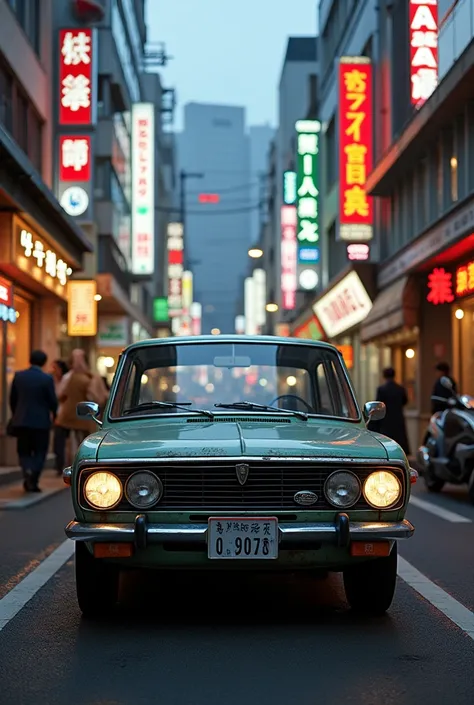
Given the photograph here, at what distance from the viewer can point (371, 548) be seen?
5.56 m

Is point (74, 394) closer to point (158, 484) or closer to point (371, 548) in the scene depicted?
point (158, 484)

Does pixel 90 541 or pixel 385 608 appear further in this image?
pixel 385 608

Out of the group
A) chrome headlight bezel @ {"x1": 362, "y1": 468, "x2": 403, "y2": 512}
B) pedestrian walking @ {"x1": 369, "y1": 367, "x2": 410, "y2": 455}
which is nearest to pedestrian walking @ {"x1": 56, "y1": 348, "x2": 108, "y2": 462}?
pedestrian walking @ {"x1": 369, "y1": 367, "x2": 410, "y2": 455}

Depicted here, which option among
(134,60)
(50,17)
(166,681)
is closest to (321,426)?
(166,681)

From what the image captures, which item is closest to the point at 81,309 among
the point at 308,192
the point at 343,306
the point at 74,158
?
the point at 74,158

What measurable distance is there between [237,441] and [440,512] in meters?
6.88

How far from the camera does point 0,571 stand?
303 inches

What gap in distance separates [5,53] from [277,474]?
51.5ft

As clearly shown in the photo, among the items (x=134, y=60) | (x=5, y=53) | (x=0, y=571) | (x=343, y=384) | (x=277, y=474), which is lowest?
(x=0, y=571)

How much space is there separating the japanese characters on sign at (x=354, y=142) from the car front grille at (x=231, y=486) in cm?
2319

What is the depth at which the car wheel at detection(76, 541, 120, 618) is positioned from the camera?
576cm

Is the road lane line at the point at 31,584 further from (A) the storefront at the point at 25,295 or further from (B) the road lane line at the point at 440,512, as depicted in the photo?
(A) the storefront at the point at 25,295

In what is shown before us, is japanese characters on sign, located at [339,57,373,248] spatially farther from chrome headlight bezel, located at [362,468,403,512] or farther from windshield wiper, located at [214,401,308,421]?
chrome headlight bezel, located at [362,468,403,512]

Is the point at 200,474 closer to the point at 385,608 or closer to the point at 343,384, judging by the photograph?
the point at 385,608
